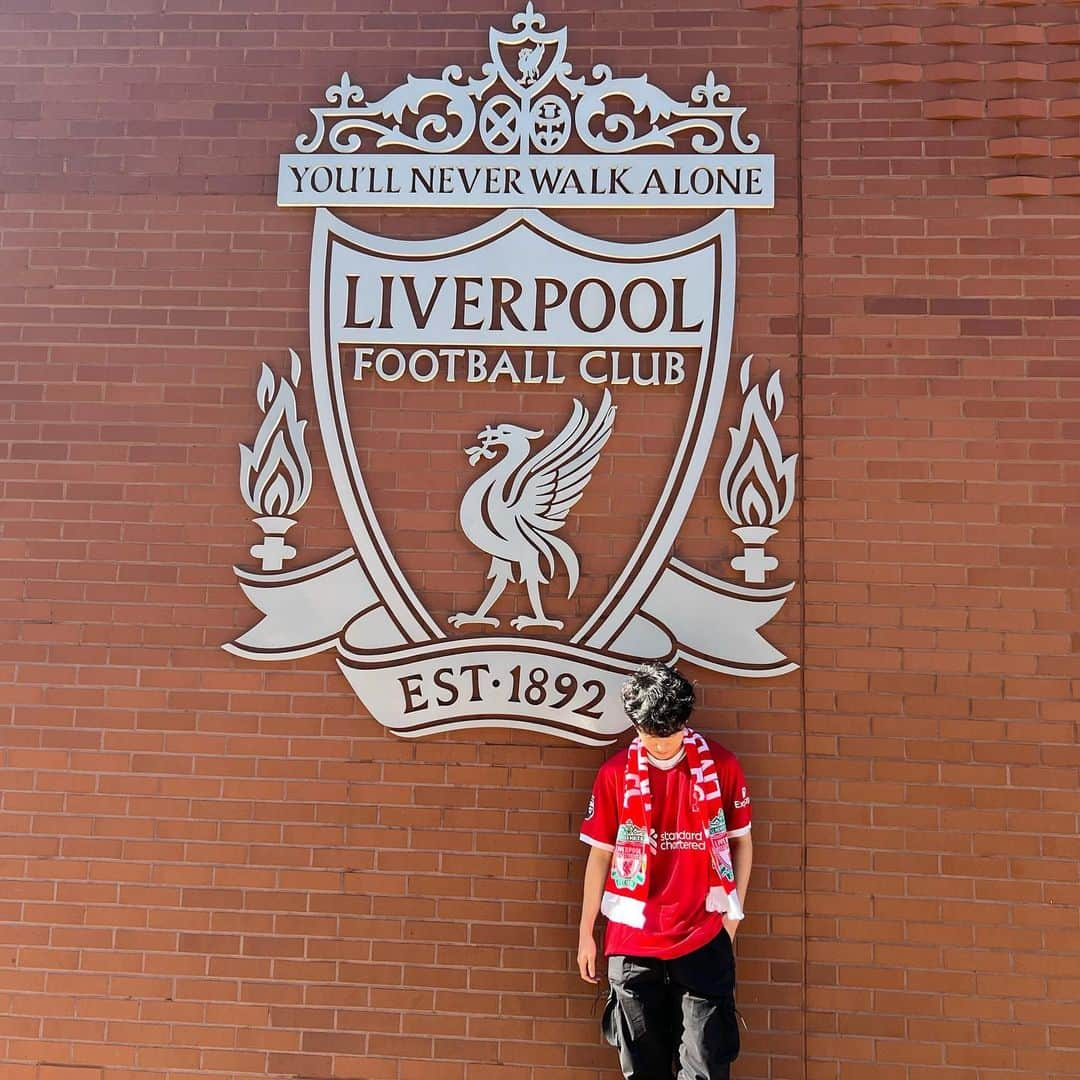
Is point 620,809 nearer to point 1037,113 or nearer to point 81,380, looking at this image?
point 81,380

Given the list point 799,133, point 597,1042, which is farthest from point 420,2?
point 597,1042

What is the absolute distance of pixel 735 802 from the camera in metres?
3.30

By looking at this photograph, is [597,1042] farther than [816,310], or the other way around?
[816,310]

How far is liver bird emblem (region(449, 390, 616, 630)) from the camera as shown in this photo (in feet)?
12.1

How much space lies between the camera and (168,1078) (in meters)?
3.55

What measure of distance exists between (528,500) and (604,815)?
1176 millimetres

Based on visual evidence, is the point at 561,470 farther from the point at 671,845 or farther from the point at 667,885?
the point at 667,885

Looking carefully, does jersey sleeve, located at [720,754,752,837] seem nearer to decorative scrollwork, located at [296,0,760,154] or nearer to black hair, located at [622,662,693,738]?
black hair, located at [622,662,693,738]

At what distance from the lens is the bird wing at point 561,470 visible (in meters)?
3.71

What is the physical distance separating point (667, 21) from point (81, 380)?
273cm

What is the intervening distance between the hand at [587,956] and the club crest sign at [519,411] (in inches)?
26.3

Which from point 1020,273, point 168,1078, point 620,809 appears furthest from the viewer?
point 1020,273

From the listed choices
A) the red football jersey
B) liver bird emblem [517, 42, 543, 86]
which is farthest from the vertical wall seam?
liver bird emblem [517, 42, 543, 86]

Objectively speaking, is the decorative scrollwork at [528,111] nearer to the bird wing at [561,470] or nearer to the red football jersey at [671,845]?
the bird wing at [561,470]
